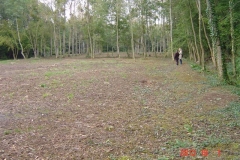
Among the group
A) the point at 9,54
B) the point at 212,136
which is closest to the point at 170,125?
the point at 212,136

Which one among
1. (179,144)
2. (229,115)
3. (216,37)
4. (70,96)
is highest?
(216,37)

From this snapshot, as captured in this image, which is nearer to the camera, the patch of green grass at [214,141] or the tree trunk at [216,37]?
the patch of green grass at [214,141]

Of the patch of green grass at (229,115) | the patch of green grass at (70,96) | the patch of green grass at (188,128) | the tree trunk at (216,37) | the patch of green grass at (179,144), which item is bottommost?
the patch of green grass at (179,144)

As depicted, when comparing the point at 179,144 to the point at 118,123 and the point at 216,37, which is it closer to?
the point at 118,123

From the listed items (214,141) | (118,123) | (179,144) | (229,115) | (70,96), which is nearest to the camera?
(179,144)

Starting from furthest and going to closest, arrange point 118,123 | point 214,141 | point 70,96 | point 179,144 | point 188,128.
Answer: point 70,96 < point 118,123 < point 188,128 < point 214,141 < point 179,144

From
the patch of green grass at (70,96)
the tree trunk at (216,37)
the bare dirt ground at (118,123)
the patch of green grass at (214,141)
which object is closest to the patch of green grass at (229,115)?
the bare dirt ground at (118,123)

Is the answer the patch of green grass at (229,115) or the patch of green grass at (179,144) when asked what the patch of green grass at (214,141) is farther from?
the patch of green grass at (229,115)

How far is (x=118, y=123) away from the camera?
6.91 metres

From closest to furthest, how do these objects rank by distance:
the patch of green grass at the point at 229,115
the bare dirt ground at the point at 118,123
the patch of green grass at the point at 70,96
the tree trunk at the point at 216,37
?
the bare dirt ground at the point at 118,123 < the patch of green grass at the point at 229,115 < the patch of green grass at the point at 70,96 < the tree trunk at the point at 216,37

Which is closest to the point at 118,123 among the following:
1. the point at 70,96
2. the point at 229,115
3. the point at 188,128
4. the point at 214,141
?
the point at 188,128

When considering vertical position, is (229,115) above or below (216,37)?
below

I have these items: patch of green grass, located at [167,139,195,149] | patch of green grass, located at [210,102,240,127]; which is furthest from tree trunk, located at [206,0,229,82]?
patch of green grass, located at [167,139,195,149]

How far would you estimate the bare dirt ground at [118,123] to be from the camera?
498cm
